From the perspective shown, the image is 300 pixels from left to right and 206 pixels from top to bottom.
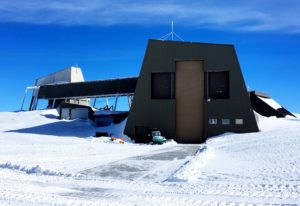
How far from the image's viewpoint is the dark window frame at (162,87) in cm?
3206

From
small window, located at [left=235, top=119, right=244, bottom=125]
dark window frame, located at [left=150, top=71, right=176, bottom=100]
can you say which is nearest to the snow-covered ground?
small window, located at [left=235, top=119, right=244, bottom=125]

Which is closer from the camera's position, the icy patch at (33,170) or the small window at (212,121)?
the icy patch at (33,170)

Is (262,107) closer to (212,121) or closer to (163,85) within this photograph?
(212,121)

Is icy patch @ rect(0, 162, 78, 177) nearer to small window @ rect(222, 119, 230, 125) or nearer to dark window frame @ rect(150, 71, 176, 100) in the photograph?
dark window frame @ rect(150, 71, 176, 100)

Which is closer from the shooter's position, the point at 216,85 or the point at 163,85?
the point at 216,85

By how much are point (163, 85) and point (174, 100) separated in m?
1.75

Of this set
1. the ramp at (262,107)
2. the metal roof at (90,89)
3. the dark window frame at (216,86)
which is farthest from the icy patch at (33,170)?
the ramp at (262,107)

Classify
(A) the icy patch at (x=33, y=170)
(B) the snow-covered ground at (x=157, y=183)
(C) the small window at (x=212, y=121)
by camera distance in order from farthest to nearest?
1. (C) the small window at (x=212, y=121)
2. (A) the icy patch at (x=33, y=170)
3. (B) the snow-covered ground at (x=157, y=183)

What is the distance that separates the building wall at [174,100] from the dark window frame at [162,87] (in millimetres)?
407

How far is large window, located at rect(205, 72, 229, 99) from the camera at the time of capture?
31266 mm

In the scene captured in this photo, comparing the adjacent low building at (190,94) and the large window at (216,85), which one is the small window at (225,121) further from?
the large window at (216,85)

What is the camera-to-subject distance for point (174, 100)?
104 ft

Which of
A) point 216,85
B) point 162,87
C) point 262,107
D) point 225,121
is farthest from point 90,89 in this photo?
point 262,107

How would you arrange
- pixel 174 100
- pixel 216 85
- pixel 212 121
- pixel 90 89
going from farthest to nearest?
pixel 90 89
pixel 174 100
pixel 216 85
pixel 212 121
